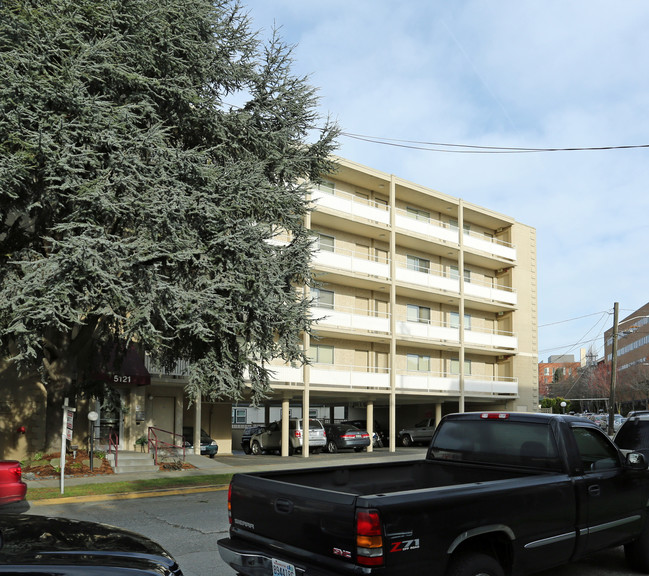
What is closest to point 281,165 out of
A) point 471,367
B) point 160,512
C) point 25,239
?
point 25,239

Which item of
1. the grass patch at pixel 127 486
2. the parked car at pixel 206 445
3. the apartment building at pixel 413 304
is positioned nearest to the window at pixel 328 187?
the apartment building at pixel 413 304

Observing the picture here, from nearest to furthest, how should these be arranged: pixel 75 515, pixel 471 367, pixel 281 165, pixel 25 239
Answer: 1. pixel 75 515
2. pixel 25 239
3. pixel 281 165
4. pixel 471 367

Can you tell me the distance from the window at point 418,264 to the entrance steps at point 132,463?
19921 millimetres

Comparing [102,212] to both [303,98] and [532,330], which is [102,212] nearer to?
[303,98]

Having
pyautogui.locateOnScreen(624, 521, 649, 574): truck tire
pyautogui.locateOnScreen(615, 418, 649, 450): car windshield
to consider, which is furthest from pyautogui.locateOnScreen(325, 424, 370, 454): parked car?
pyautogui.locateOnScreen(624, 521, 649, 574): truck tire

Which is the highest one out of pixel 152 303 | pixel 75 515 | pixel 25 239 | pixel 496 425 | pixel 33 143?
pixel 33 143

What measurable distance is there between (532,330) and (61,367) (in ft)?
103

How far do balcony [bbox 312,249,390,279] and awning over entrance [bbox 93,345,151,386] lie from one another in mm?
9811

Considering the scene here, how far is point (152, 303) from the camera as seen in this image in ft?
47.0

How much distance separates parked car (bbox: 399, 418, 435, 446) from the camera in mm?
35281

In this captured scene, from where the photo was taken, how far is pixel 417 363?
35.5 meters

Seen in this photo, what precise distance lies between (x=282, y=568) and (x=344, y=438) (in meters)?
25.8

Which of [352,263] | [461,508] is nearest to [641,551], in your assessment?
[461,508]

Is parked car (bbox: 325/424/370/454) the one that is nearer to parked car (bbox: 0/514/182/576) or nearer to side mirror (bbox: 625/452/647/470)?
side mirror (bbox: 625/452/647/470)
